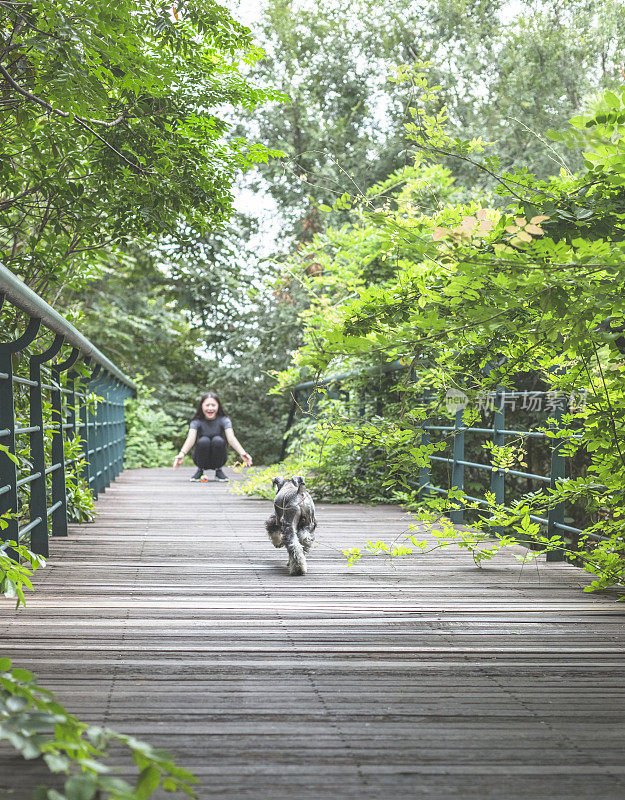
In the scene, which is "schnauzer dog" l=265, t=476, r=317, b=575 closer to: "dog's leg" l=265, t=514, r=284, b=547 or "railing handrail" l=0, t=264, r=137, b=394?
"dog's leg" l=265, t=514, r=284, b=547

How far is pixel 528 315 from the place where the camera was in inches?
105

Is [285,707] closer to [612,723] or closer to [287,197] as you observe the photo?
[612,723]

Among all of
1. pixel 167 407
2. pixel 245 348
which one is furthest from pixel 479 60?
pixel 167 407

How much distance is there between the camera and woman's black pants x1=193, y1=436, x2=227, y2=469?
10836 mm

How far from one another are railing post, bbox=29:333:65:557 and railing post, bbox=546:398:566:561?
2525mm

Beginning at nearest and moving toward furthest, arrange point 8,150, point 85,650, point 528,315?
point 85,650, point 528,315, point 8,150

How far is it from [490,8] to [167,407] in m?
10.4

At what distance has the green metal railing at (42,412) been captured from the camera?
3438 mm

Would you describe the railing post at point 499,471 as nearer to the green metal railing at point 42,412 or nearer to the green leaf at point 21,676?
the green metal railing at point 42,412

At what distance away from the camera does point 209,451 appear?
10.9 meters

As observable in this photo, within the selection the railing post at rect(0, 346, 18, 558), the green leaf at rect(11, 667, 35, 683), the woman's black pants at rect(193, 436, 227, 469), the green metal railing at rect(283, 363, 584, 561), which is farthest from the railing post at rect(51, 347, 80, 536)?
the woman's black pants at rect(193, 436, 227, 469)

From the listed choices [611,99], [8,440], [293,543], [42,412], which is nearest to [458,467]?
[293,543]

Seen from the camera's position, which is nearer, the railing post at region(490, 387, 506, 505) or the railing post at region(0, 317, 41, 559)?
the railing post at region(0, 317, 41, 559)

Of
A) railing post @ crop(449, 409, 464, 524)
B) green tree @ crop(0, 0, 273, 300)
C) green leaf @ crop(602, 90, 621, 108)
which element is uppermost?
green tree @ crop(0, 0, 273, 300)
